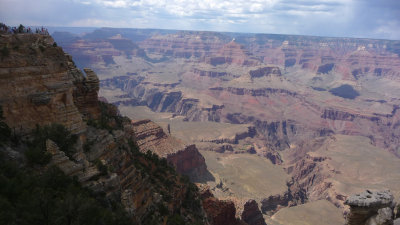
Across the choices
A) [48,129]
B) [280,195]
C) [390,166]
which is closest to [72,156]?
[48,129]

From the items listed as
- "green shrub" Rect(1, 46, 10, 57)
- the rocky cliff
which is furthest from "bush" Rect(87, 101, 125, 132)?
"green shrub" Rect(1, 46, 10, 57)

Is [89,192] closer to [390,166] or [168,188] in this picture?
[168,188]

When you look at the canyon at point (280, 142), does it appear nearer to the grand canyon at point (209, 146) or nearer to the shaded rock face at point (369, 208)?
the grand canyon at point (209, 146)

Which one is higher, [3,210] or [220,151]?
[3,210]

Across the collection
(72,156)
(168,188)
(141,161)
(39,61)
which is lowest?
(168,188)

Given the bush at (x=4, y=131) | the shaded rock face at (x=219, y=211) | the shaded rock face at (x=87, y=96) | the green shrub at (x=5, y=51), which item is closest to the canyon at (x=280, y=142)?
the shaded rock face at (x=219, y=211)

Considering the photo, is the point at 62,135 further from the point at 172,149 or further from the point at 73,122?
the point at 172,149

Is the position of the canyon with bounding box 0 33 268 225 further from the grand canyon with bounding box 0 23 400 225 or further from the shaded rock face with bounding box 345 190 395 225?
the shaded rock face with bounding box 345 190 395 225
